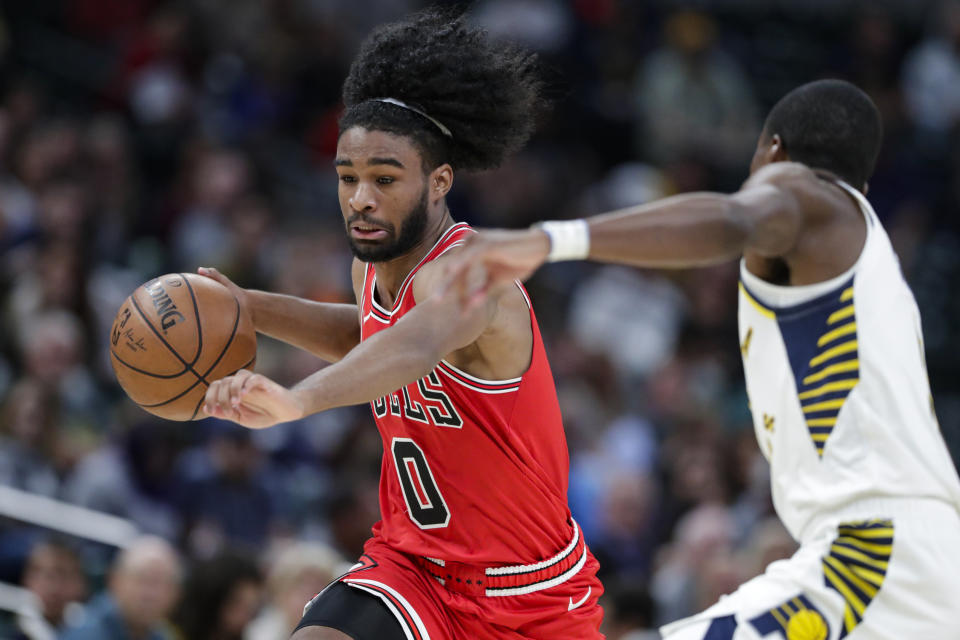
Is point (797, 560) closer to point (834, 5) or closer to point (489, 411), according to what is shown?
point (489, 411)

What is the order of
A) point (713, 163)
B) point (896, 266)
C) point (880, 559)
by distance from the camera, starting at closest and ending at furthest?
point (880, 559), point (896, 266), point (713, 163)

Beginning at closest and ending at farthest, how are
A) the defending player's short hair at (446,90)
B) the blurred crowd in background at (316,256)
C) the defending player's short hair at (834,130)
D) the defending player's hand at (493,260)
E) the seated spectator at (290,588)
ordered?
1. the defending player's hand at (493,260)
2. the defending player's short hair at (834,130)
3. the defending player's short hair at (446,90)
4. the seated spectator at (290,588)
5. the blurred crowd in background at (316,256)

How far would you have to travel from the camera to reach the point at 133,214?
10.5 m

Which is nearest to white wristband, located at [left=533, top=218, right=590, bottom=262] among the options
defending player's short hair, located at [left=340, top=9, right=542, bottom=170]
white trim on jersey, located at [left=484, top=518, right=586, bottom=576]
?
defending player's short hair, located at [left=340, top=9, right=542, bottom=170]

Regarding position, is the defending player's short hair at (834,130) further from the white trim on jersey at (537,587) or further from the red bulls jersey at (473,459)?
the white trim on jersey at (537,587)

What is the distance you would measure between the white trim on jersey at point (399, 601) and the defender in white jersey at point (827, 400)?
91 centimetres

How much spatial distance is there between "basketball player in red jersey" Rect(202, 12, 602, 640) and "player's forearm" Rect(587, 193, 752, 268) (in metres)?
0.77

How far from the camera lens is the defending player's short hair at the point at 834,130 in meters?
4.03

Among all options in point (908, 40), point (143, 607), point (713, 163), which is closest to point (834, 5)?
point (908, 40)

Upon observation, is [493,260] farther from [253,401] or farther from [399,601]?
[399,601]

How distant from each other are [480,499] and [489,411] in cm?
32

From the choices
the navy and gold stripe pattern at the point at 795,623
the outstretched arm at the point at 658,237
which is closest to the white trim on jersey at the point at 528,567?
the navy and gold stripe pattern at the point at 795,623

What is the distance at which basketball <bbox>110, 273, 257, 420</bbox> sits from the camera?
4.41 m

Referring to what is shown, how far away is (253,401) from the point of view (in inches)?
135
